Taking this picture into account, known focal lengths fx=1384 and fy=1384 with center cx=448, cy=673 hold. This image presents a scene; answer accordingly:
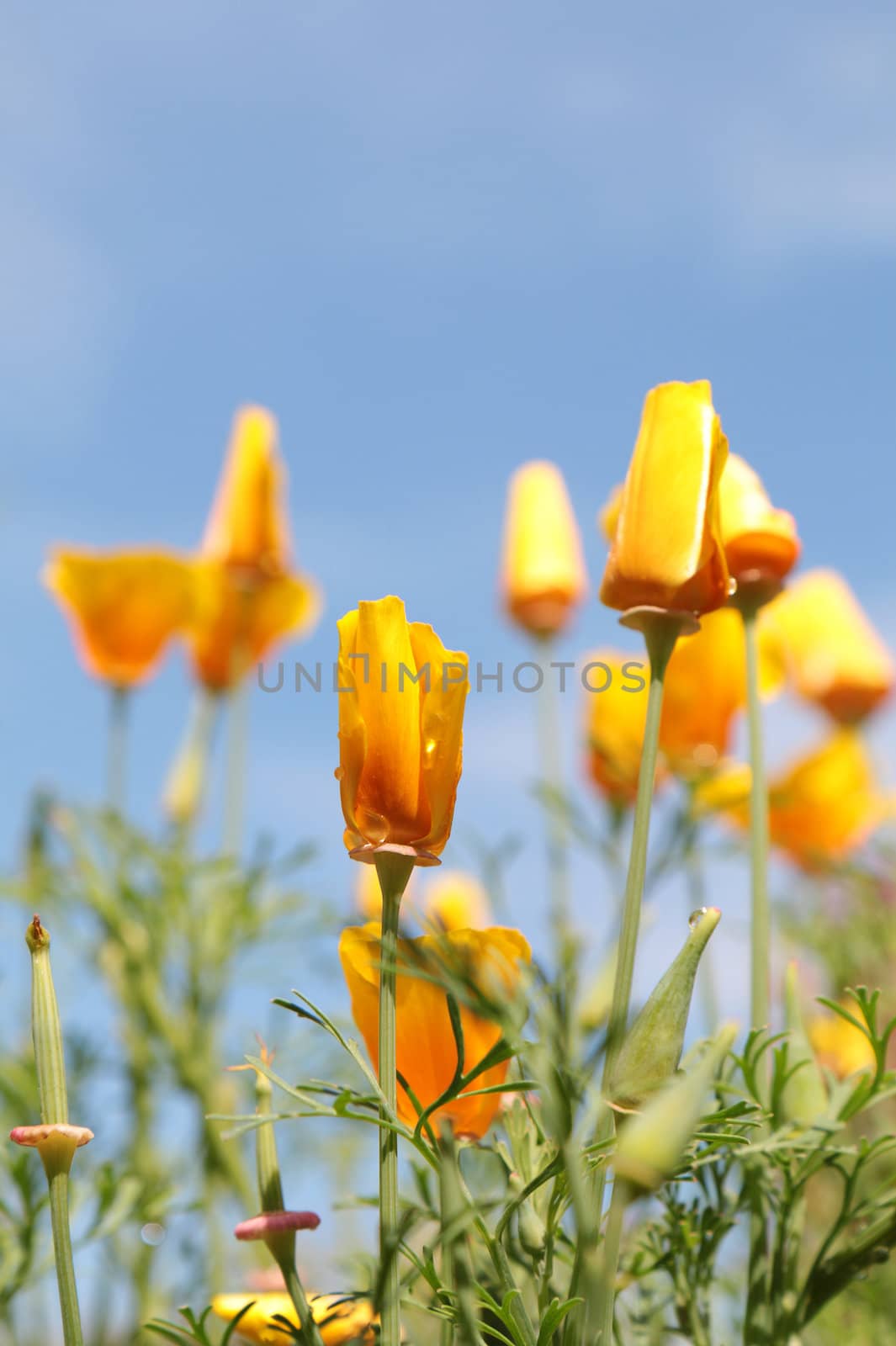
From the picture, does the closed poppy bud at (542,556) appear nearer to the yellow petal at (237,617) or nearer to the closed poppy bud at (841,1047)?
the yellow petal at (237,617)

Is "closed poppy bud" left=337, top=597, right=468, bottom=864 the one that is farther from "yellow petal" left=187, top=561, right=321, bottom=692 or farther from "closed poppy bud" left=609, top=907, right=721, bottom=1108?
"yellow petal" left=187, top=561, right=321, bottom=692

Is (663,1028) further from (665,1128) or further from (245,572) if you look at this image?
(245,572)

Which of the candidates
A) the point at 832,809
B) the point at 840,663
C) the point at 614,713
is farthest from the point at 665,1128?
the point at 840,663

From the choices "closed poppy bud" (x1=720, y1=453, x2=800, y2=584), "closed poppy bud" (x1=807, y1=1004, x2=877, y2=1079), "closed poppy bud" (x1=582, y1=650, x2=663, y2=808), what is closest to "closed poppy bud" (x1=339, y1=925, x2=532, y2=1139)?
"closed poppy bud" (x1=720, y1=453, x2=800, y2=584)

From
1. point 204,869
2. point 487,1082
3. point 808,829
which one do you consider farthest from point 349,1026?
point 808,829

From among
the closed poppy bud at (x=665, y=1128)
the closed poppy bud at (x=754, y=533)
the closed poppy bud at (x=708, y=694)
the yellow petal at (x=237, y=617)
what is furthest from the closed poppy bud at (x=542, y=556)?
the closed poppy bud at (x=665, y=1128)

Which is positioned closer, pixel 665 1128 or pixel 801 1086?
pixel 665 1128
